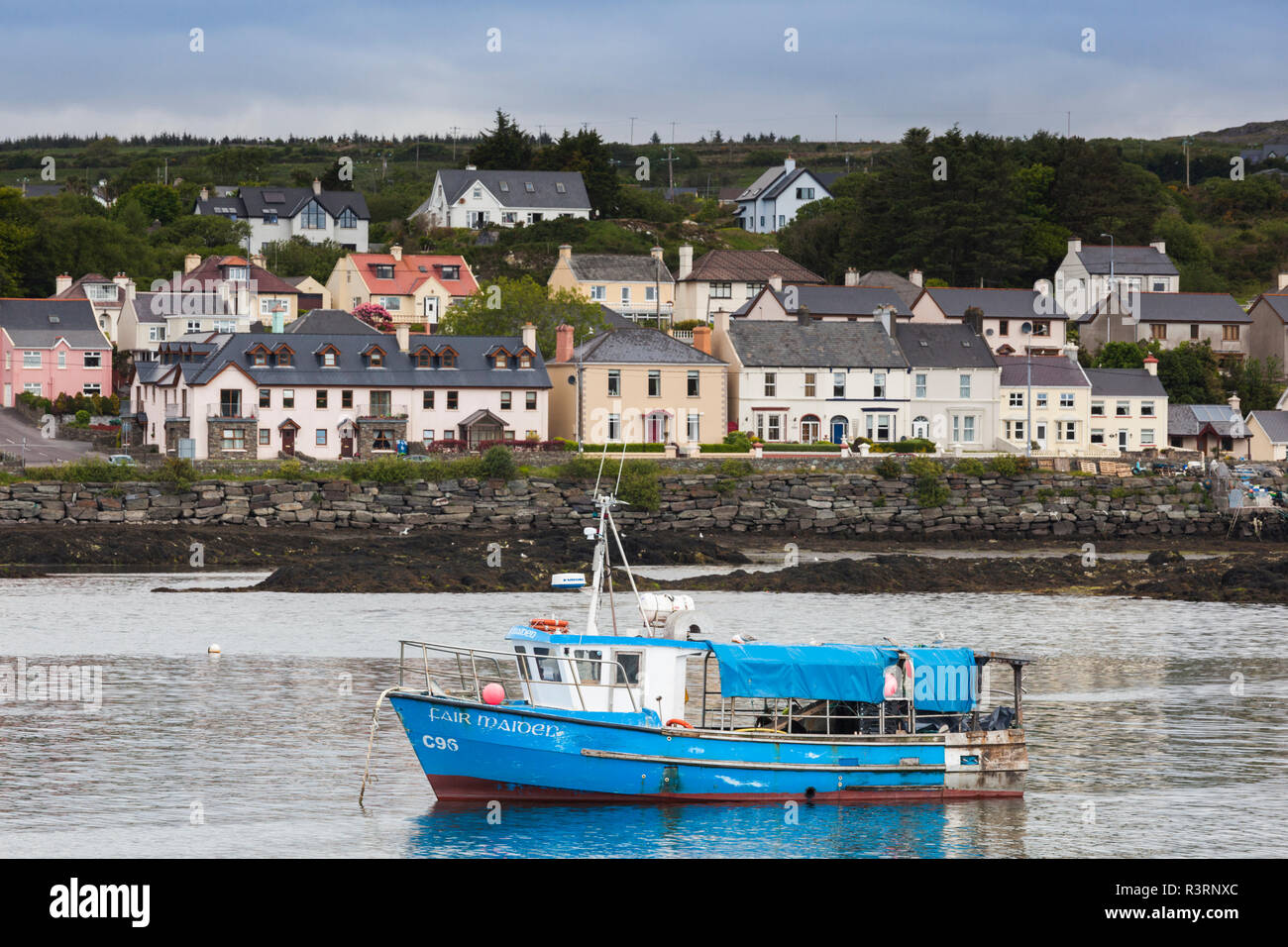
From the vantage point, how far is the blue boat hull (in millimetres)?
25484

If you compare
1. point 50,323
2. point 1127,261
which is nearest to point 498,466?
point 50,323

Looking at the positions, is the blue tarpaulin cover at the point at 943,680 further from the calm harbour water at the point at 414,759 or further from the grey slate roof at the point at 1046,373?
the grey slate roof at the point at 1046,373

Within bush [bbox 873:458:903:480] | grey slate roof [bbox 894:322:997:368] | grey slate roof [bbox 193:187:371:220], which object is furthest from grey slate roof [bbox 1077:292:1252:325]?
grey slate roof [bbox 193:187:371:220]

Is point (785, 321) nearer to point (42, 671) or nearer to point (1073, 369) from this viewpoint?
point (1073, 369)

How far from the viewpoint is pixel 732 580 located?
5806cm

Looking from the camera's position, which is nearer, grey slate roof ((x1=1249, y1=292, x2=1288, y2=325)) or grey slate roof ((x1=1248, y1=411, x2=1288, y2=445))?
grey slate roof ((x1=1248, y1=411, x2=1288, y2=445))

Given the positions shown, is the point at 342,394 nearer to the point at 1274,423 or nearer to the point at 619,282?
the point at 619,282

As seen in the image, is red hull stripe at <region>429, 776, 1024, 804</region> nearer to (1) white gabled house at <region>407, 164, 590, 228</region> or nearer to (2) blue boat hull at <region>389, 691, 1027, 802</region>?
(2) blue boat hull at <region>389, 691, 1027, 802</region>

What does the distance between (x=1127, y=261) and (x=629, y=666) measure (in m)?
108

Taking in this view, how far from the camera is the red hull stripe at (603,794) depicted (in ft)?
84.7

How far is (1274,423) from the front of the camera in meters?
95.5

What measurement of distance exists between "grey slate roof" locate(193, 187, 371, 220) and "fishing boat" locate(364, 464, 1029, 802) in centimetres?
12142

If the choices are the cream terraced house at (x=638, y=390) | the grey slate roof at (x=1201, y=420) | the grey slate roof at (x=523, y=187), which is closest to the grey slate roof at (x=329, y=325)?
the cream terraced house at (x=638, y=390)

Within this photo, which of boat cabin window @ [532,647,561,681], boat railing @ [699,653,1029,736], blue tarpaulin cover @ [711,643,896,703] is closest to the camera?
blue tarpaulin cover @ [711,643,896,703]
